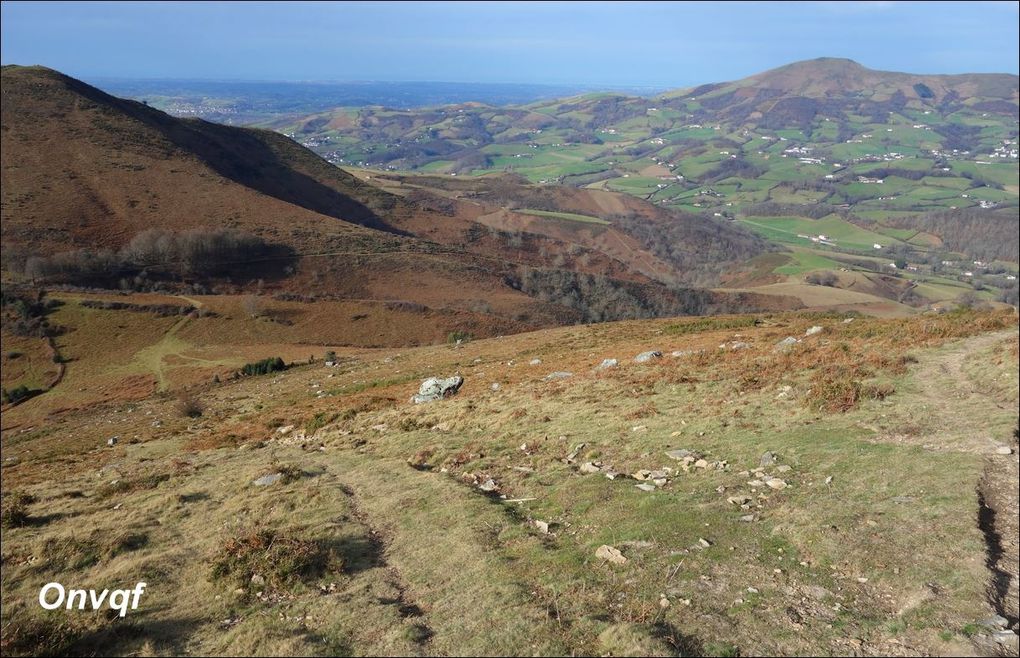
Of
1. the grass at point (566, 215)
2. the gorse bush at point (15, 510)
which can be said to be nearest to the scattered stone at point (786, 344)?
the gorse bush at point (15, 510)

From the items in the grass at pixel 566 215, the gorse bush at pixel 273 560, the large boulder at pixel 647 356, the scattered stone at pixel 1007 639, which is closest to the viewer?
the scattered stone at pixel 1007 639

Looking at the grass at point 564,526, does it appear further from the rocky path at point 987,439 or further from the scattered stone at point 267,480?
the scattered stone at point 267,480

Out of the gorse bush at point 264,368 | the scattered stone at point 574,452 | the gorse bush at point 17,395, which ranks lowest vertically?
the gorse bush at point 17,395

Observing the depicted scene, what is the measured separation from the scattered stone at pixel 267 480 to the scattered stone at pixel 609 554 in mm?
10101

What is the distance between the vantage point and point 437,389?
26281 mm

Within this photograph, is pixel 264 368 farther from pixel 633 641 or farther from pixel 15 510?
pixel 633 641

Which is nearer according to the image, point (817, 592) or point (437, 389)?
point (817, 592)

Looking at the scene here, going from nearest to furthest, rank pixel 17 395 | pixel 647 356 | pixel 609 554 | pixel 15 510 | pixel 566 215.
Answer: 1. pixel 609 554
2. pixel 15 510
3. pixel 647 356
4. pixel 17 395
5. pixel 566 215

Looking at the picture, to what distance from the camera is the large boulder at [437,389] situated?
2581 cm

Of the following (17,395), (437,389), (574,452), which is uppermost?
(574,452)

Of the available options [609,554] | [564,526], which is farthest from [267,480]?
[609,554]

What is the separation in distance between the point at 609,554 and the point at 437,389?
17200 mm

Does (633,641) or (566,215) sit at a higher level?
(633,641)

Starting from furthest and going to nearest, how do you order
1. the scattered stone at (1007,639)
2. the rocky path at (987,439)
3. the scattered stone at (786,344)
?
the scattered stone at (786,344)
the rocky path at (987,439)
the scattered stone at (1007,639)
